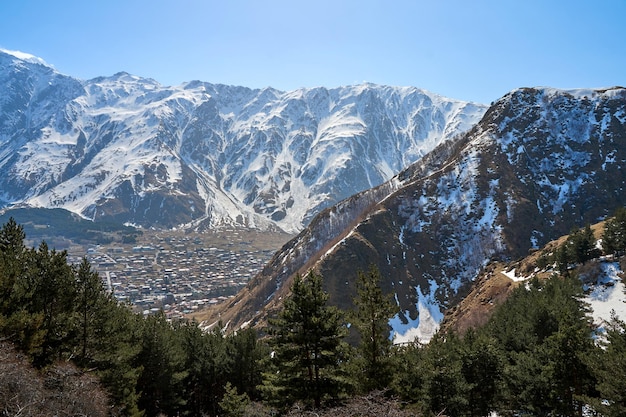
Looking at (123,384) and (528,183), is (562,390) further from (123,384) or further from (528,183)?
(528,183)

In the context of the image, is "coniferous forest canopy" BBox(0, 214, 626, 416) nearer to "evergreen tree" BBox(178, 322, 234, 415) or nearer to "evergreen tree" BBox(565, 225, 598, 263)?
"evergreen tree" BBox(178, 322, 234, 415)

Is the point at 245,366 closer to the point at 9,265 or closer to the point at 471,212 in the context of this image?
the point at 9,265

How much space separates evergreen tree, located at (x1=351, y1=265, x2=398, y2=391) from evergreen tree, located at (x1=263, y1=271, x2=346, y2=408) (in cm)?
394

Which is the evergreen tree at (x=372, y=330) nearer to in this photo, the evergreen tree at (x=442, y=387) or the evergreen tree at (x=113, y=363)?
the evergreen tree at (x=442, y=387)

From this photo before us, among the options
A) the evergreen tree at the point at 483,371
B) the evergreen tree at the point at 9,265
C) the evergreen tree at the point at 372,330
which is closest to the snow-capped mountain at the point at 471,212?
the evergreen tree at the point at 483,371

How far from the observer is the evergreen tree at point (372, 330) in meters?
30.2

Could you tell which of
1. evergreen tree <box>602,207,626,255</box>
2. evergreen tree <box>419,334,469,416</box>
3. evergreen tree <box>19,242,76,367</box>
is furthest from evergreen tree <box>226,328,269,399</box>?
evergreen tree <box>602,207,626,255</box>

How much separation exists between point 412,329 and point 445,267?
33.7 metres

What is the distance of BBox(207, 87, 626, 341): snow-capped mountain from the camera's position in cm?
13312

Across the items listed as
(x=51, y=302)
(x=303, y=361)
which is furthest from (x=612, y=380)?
(x=51, y=302)

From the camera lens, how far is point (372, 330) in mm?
30391

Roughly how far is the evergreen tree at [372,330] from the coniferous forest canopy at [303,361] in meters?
0.08

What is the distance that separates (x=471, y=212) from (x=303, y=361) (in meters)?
142

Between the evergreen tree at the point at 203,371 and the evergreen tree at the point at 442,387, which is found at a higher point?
the evergreen tree at the point at 442,387
